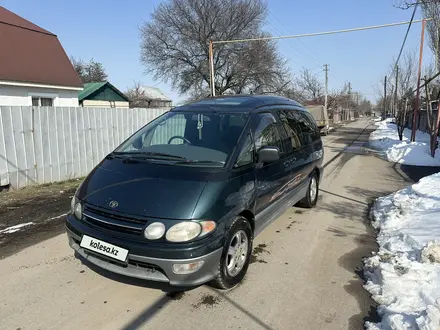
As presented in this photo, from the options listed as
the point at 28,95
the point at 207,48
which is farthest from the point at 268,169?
the point at 207,48

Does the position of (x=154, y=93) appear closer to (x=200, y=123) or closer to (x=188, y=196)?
(x=200, y=123)

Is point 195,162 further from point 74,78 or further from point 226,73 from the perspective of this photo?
point 226,73

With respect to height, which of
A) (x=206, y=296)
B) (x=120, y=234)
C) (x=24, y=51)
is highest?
(x=24, y=51)

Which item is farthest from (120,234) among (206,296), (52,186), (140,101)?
(140,101)

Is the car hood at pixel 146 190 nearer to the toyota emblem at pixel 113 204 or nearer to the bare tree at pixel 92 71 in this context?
the toyota emblem at pixel 113 204

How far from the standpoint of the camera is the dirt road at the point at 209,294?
9.85 ft

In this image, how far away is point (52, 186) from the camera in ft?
26.9

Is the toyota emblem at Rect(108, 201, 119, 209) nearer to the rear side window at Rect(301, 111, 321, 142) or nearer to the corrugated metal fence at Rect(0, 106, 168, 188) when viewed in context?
the rear side window at Rect(301, 111, 321, 142)

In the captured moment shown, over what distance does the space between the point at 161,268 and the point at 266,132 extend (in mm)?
2214

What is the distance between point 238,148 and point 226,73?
3396cm

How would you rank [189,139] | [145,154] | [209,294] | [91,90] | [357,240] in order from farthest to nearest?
1. [91,90]
2. [357,240]
3. [189,139]
4. [145,154]
5. [209,294]

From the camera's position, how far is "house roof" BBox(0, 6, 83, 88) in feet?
47.3

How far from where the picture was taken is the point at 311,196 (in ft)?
20.7

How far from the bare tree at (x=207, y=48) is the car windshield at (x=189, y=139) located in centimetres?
3201
